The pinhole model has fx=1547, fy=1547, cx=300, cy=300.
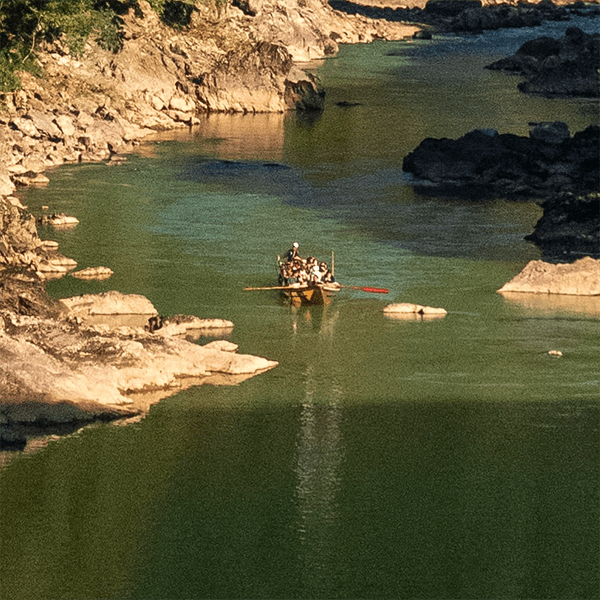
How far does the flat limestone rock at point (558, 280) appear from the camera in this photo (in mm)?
50938

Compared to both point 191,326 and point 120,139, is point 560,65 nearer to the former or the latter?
point 120,139

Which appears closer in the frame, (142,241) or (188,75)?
(142,241)

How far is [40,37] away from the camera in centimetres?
7225

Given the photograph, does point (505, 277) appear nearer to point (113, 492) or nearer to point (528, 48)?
Result: point (113, 492)

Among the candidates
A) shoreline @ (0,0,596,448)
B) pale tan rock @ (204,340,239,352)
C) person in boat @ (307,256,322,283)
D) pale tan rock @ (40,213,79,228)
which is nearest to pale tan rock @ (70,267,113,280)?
shoreline @ (0,0,596,448)

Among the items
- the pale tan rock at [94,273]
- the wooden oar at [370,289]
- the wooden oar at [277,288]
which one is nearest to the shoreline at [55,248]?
the pale tan rock at [94,273]

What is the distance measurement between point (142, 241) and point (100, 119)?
2218cm

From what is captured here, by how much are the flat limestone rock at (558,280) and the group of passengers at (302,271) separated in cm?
606

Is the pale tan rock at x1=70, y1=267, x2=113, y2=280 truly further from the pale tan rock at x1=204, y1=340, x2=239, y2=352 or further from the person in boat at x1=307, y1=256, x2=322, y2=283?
the pale tan rock at x1=204, y1=340, x2=239, y2=352

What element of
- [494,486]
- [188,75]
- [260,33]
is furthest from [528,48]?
[494,486]

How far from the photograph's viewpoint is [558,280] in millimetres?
50969

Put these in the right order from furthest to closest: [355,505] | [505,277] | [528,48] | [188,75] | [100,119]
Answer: [528,48] → [188,75] → [100,119] → [505,277] → [355,505]

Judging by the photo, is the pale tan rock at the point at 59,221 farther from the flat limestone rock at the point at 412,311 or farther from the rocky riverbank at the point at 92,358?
the flat limestone rock at the point at 412,311

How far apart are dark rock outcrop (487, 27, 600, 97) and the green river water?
38.5m
